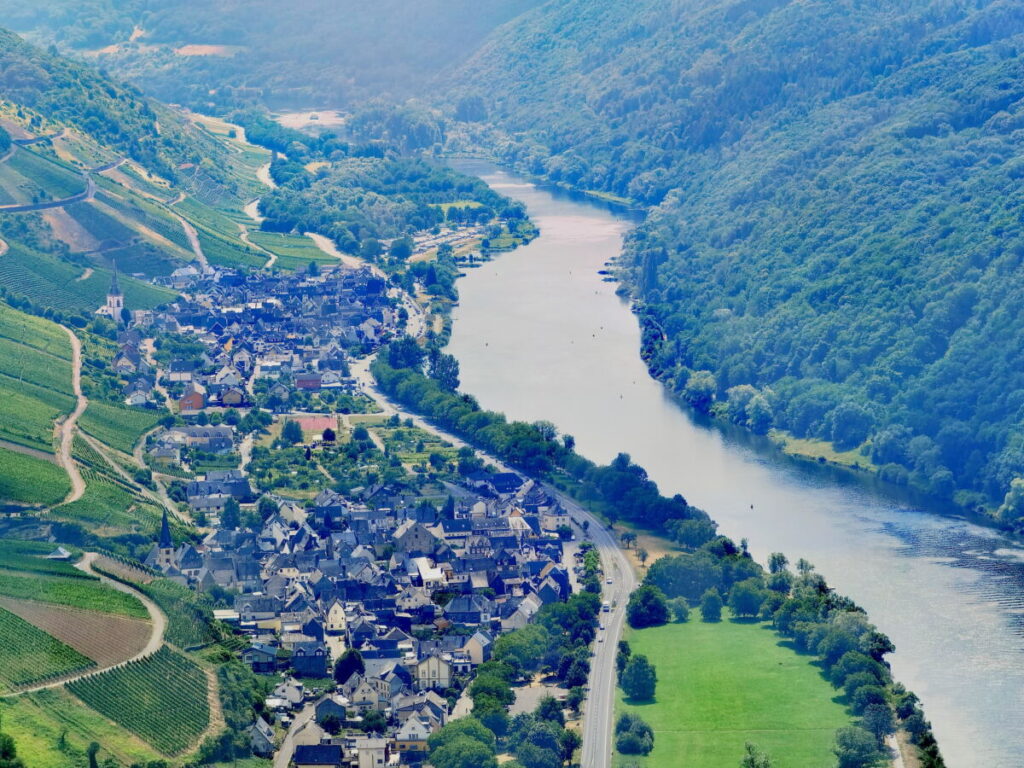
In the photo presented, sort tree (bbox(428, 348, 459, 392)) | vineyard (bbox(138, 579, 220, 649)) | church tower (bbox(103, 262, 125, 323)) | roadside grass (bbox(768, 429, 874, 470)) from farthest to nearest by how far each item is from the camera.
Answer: church tower (bbox(103, 262, 125, 323)) < tree (bbox(428, 348, 459, 392)) < roadside grass (bbox(768, 429, 874, 470)) < vineyard (bbox(138, 579, 220, 649))

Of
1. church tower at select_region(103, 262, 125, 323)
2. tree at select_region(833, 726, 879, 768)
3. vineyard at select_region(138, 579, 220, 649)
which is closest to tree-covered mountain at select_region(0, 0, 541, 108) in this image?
church tower at select_region(103, 262, 125, 323)

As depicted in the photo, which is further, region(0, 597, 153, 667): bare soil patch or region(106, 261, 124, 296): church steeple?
region(106, 261, 124, 296): church steeple

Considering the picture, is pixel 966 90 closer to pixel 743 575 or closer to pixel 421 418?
pixel 421 418

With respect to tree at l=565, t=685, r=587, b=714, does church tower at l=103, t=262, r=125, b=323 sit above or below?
above

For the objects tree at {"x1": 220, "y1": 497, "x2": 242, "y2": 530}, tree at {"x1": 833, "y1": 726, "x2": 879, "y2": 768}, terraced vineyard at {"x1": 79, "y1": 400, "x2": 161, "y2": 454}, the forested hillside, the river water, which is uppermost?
the forested hillside

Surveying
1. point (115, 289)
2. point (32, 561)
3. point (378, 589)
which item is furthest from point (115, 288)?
point (32, 561)

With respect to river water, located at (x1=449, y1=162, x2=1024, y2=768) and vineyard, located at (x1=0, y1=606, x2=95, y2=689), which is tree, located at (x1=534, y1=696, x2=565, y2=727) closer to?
river water, located at (x1=449, y1=162, x2=1024, y2=768)

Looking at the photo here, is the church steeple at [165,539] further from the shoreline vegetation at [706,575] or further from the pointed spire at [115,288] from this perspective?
the pointed spire at [115,288]

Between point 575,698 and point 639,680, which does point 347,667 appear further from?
point 639,680
